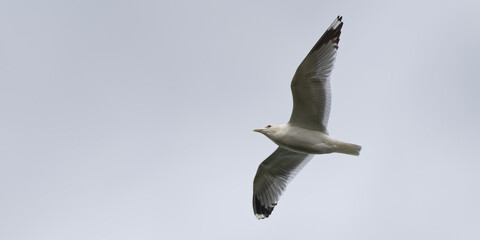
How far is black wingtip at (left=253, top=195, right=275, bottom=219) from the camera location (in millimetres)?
15938

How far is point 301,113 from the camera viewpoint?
1415 centimetres

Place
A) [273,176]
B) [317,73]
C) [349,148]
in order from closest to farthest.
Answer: [317,73] → [349,148] → [273,176]

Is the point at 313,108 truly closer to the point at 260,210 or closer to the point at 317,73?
the point at 317,73

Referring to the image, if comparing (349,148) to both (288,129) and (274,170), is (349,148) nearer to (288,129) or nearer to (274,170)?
(288,129)

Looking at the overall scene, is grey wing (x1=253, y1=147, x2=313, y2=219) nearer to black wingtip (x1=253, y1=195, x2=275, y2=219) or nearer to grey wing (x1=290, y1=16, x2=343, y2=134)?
black wingtip (x1=253, y1=195, x2=275, y2=219)

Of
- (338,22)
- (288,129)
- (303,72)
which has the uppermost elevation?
(338,22)

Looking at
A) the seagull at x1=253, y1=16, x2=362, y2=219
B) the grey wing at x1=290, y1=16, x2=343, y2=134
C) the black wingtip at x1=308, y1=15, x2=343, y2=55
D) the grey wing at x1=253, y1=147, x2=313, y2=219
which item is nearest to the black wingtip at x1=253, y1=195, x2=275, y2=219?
the grey wing at x1=253, y1=147, x2=313, y2=219

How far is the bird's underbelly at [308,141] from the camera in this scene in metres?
14.0

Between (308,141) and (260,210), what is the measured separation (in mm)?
2590

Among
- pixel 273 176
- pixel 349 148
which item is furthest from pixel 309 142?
pixel 273 176

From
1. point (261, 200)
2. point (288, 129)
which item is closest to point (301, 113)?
point (288, 129)

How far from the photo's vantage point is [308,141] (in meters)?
14.0

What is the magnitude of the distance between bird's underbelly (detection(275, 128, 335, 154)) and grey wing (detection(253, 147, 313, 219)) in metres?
1.05

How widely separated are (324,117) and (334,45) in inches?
52.3
